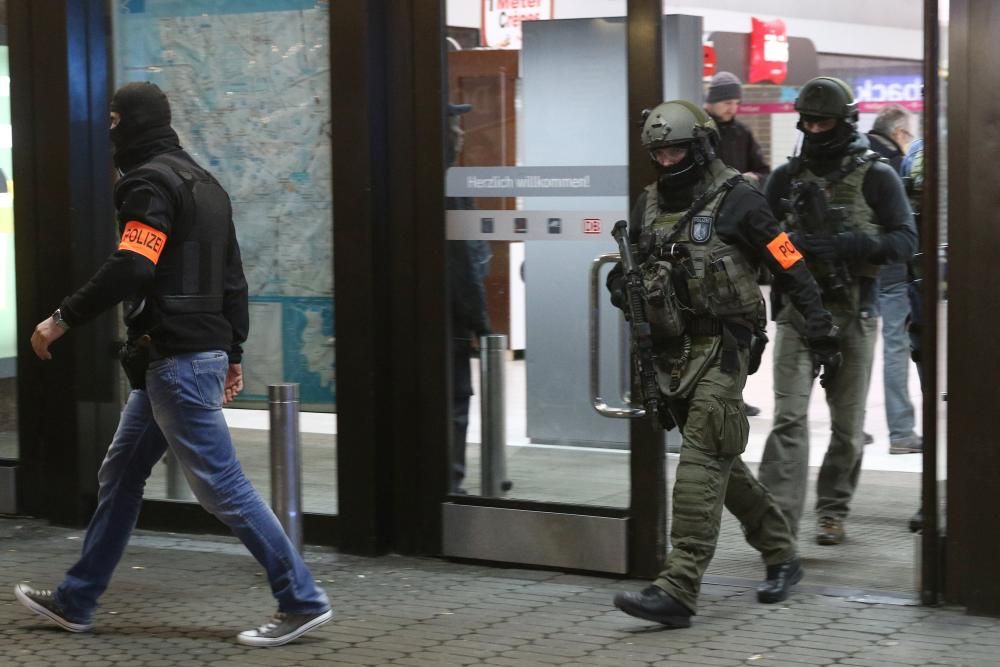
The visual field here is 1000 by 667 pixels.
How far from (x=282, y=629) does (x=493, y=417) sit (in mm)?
1578

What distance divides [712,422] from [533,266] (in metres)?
1.24

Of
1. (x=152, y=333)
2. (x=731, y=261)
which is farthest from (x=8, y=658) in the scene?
(x=731, y=261)

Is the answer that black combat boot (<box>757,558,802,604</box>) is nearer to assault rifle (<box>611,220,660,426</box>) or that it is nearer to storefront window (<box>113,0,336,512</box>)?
assault rifle (<box>611,220,660,426</box>)

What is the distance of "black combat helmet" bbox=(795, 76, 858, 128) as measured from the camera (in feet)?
20.6

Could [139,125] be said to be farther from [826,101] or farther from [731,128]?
[731,128]

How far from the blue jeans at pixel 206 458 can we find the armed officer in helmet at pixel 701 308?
44.6 inches

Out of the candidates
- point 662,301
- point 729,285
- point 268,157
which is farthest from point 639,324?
point 268,157

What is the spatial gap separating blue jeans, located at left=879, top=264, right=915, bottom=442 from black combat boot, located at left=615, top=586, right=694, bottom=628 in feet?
13.5

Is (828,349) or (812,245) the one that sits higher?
(812,245)

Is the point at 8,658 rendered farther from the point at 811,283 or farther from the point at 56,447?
the point at 811,283

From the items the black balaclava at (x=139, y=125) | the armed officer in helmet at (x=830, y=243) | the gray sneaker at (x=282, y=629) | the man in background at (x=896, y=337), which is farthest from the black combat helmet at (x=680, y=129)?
the man in background at (x=896, y=337)

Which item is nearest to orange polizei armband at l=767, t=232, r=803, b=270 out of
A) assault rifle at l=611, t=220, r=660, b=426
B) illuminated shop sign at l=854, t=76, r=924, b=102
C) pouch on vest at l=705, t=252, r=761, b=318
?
pouch on vest at l=705, t=252, r=761, b=318

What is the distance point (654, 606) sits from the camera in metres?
5.25

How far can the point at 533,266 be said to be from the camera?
6215mm
